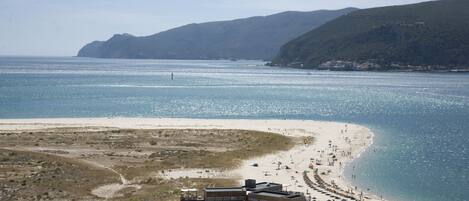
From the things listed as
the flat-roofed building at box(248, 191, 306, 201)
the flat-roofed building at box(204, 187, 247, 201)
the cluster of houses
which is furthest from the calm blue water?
the flat-roofed building at box(204, 187, 247, 201)

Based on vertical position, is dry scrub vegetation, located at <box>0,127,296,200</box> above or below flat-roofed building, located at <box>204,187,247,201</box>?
below

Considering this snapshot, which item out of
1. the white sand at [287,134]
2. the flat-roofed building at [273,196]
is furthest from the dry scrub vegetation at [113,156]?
the flat-roofed building at [273,196]

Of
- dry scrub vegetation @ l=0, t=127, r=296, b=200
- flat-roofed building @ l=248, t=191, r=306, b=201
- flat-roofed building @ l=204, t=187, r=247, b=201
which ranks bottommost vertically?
dry scrub vegetation @ l=0, t=127, r=296, b=200

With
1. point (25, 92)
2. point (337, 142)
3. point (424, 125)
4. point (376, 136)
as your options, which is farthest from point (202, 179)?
point (25, 92)

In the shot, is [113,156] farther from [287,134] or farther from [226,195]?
[226,195]

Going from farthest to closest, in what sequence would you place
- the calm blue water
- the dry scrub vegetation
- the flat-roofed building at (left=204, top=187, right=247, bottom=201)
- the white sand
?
the calm blue water < the white sand < the dry scrub vegetation < the flat-roofed building at (left=204, top=187, right=247, bottom=201)

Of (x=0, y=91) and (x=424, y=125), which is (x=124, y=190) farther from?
(x=0, y=91)

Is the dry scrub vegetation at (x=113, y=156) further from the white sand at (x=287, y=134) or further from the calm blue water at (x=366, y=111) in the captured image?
the calm blue water at (x=366, y=111)

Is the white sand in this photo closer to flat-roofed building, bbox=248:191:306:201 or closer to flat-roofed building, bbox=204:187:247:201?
flat-roofed building, bbox=204:187:247:201
